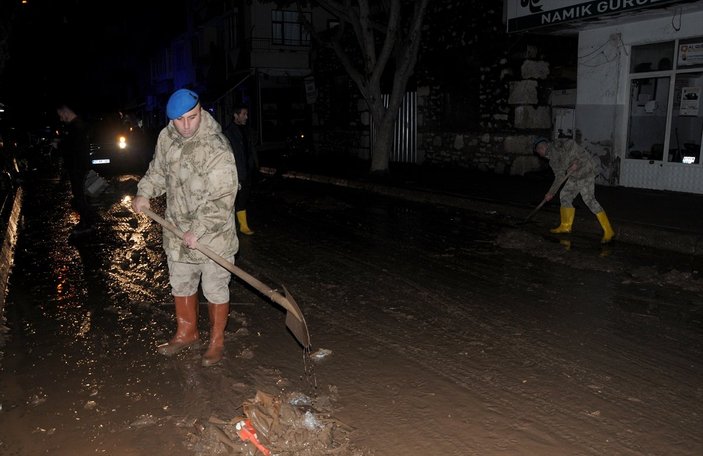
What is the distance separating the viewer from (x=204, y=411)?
363cm

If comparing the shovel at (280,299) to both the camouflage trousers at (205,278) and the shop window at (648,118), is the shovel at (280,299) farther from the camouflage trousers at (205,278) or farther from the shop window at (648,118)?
the shop window at (648,118)

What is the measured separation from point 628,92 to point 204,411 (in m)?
11.9

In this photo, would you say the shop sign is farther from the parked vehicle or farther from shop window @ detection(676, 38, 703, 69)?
the parked vehicle

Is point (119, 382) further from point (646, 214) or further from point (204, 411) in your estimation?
point (646, 214)

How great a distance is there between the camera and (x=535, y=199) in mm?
11211

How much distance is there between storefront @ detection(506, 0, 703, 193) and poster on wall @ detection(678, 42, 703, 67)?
2 cm

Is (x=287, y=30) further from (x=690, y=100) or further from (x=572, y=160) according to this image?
(x=572, y=160)

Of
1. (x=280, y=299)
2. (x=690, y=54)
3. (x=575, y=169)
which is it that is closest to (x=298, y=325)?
(x=280, y=299)

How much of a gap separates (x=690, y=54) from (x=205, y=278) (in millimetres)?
10846

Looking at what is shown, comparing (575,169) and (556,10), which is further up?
(556,10)

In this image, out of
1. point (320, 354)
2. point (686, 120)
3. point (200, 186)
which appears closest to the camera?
point (200, 186)

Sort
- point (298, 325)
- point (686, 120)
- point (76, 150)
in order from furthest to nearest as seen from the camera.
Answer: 1. point (686, 120)
2. point (76, 150)
3. point (298, 325)

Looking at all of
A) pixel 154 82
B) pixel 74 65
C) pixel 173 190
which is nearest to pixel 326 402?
pixel 173 190

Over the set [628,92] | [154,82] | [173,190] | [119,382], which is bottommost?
[119,382]
